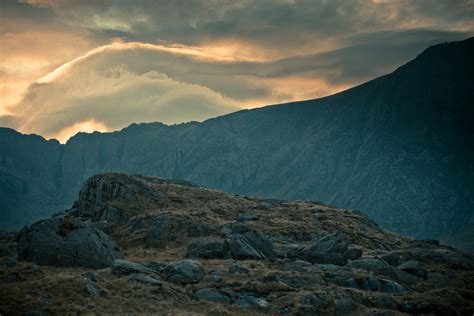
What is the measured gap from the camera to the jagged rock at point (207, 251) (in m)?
52.5

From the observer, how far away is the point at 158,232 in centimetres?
6594

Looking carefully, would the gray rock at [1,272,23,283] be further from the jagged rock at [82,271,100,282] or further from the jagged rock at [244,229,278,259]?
the jagged rock at [244,229,278,259]

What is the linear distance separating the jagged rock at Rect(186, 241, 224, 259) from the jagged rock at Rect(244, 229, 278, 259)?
3.53 meters

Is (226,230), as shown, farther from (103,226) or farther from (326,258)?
(326,258)

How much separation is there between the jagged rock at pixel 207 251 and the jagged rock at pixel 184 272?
11167mm

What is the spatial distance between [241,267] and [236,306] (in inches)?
343

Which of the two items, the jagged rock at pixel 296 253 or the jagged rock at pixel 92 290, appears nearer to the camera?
the jagged rock at pixel 92 290

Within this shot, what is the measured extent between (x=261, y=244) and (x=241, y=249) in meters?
3.87

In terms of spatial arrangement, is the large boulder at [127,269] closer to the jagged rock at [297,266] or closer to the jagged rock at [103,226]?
the jagged rock at [297,266]

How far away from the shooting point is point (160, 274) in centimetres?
3931

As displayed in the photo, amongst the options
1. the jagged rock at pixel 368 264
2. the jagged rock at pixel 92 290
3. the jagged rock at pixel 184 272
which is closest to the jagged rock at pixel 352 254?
the jagged rock at pixel 368 264

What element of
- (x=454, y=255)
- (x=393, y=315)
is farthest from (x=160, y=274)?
(x=454, y=255)

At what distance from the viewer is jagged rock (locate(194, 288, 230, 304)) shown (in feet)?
113

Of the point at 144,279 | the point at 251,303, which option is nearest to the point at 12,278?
the point at 144,279
